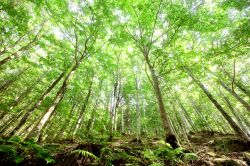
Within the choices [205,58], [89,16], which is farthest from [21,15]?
[205,58]

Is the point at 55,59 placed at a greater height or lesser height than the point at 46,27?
lesser

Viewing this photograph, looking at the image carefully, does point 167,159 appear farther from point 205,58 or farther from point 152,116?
point 152,116

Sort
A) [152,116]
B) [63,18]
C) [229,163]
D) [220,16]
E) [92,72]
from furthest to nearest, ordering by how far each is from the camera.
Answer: [152,116] → [92,72] → [63,18] → [220,16] → [229,163]

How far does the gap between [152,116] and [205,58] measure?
15694mm

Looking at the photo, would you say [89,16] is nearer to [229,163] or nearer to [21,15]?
[21,15]

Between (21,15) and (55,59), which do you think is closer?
(21,15)

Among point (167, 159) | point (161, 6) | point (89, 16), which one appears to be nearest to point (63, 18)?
point (89, 16)

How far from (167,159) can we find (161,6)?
7166mm

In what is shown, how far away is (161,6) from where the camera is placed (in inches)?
310

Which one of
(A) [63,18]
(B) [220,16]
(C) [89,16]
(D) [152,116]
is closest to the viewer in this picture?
(B) [220,16]

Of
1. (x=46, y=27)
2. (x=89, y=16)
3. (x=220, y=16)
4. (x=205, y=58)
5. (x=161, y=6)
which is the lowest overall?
(x=205, y=58)

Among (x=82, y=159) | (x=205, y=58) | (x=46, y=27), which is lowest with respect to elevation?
(x=82, y=159)

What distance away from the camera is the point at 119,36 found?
9719 mm

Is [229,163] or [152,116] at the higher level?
[152,116]
